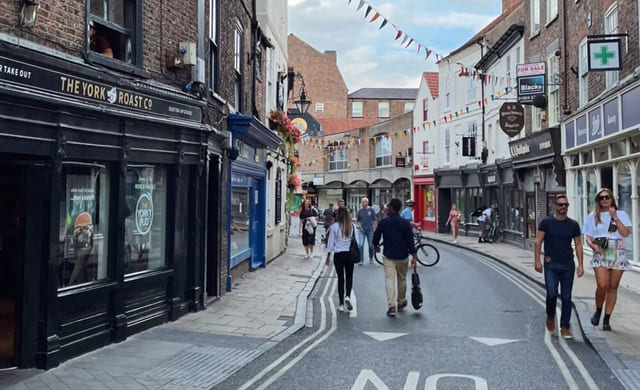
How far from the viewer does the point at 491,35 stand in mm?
31203

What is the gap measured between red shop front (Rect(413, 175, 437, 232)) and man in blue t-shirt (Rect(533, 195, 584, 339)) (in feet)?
98.2

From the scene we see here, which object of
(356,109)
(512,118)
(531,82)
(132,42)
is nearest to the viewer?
(132,42)

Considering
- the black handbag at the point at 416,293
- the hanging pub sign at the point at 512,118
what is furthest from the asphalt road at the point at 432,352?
the hanging pub sign at the point at 512,118

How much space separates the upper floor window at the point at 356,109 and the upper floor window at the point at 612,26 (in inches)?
2145

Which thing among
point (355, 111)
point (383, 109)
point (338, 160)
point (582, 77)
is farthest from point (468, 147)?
point (383, 109)

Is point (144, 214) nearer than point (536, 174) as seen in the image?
Yes

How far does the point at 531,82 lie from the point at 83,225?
17074 millimetres

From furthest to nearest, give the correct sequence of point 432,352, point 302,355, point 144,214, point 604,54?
point 604,54, point 144,214, point 432,352, point 302,355

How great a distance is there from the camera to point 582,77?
57.1ft

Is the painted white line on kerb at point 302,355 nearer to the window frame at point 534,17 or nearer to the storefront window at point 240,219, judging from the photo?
the storefront window at point 240,219

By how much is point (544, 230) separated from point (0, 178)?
6.85 metres

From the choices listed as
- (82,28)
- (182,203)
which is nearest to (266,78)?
(182,203)

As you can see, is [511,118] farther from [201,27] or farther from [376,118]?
[376,118]

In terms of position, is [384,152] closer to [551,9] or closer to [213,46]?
[551,9]
